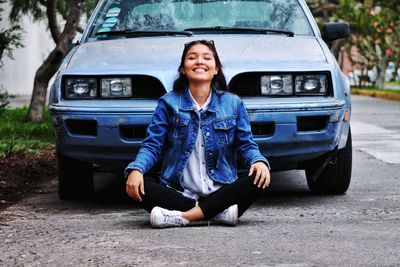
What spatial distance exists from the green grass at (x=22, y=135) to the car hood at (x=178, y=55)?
3.08 metres

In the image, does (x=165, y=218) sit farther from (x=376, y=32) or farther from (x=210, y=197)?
(x=376, y=32)

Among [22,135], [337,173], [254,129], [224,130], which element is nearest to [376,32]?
[22,135]

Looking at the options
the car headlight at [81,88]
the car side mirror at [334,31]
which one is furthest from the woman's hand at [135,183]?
the car side mirror at [334,31]

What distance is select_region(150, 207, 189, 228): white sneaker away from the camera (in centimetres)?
575

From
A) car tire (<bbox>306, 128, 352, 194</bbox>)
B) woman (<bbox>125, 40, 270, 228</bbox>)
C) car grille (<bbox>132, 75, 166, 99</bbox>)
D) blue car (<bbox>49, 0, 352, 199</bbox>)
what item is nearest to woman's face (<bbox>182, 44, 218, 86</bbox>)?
woman (<bbox>125, 40, 270, 228</bbox>)

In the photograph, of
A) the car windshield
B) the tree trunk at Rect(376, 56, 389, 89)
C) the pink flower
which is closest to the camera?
the car windshield

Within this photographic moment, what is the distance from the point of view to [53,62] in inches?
585

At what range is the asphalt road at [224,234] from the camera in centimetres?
472

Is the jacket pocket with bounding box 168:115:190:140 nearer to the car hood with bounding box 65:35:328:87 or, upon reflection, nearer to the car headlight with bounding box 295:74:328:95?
the car hood with bounding box 65:35:328:87

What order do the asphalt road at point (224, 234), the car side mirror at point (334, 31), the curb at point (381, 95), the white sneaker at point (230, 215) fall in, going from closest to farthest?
the asphalt road at point (224, 234) < the white sneaker at point (230, 215) < the car side mirror at point (334, 31) < the curb at point (381, 95)

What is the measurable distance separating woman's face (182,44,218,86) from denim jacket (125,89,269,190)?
0.16 m

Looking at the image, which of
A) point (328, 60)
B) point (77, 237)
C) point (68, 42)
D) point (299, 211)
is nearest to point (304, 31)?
point (328, 60)

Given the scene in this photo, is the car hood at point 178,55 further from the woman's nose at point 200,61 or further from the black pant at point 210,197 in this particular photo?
the black pant at point 210,197

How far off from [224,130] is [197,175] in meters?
0.30
